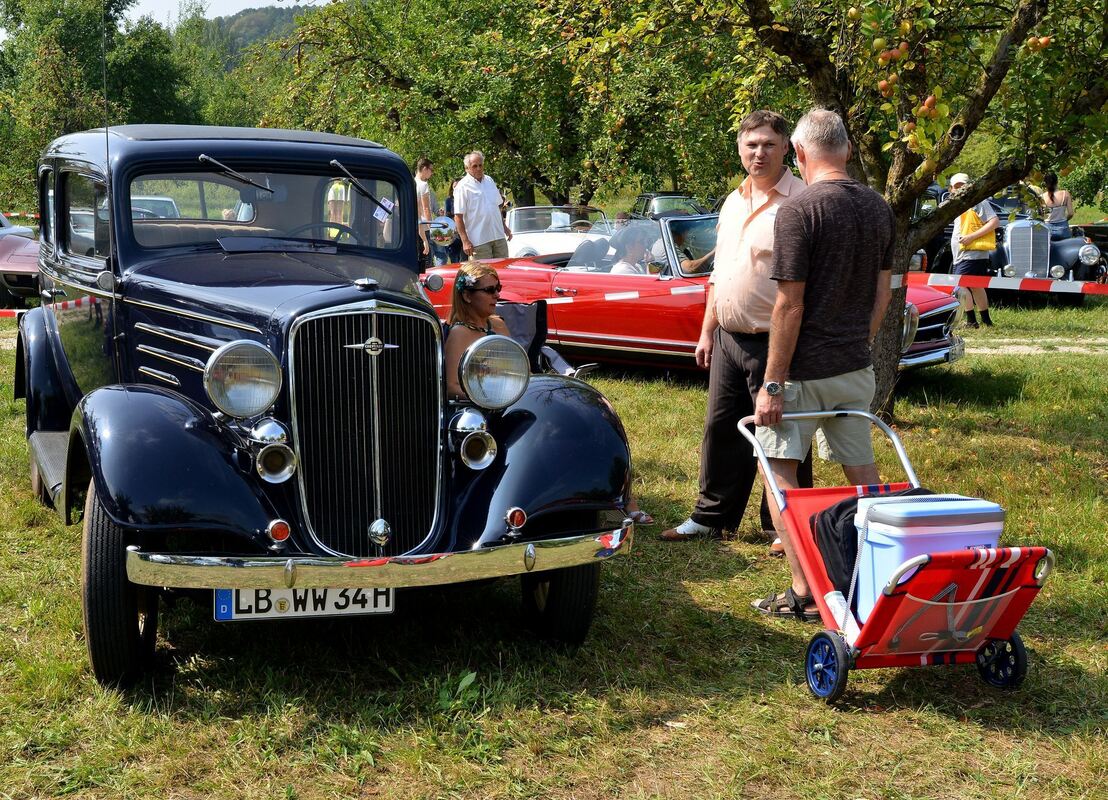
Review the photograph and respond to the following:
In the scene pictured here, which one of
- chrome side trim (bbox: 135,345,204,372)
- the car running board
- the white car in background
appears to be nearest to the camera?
chrome side trim (bbox: 135,345,204,372)

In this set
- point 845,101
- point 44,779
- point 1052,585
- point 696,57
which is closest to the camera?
point 44,779

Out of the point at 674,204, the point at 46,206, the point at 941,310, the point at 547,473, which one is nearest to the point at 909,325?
the point at 941,310

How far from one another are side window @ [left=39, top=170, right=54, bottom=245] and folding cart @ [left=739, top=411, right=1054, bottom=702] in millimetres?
4282

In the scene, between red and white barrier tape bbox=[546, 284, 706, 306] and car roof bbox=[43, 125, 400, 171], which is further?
red and white barrier tape bbox=[546, 284, 706, 306]

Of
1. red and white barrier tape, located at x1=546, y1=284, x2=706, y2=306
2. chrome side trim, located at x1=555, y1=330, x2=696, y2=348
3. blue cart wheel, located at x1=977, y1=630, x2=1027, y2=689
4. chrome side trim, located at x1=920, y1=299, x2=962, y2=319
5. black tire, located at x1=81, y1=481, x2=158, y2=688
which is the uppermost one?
red and white barrier tape, located at x1=546, y1=284, x2=706, y2=306

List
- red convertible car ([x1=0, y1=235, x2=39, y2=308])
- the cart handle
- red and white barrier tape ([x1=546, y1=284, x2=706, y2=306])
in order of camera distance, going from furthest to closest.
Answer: red convertible car ([x1=0, y1=235, x2=39, y2=308]) → red and white barrier tape ([x1=546, y1=284, x2=706, y2=306]) → the cart handle

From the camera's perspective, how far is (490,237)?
11648 millimetres

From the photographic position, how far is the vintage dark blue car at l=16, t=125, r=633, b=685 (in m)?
3.55

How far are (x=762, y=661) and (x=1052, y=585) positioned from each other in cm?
161

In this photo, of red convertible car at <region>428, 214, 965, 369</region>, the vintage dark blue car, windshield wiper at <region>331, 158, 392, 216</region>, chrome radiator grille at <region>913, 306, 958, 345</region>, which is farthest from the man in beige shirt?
chrome radiator grille at <region>913, 306, 958, 345</region>

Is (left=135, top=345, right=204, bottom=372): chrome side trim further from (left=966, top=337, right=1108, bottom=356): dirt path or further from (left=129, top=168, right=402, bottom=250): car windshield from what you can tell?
(left=966, top=337, right=1108, bottom=356): dirt path

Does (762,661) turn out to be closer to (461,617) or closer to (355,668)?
(461,617)

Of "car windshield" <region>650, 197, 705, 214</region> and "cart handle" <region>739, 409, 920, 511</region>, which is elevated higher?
"car windshield" <region>650, 197, 705, 214</region>

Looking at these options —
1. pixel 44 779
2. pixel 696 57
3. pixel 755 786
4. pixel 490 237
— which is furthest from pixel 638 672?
pixel 696 57
